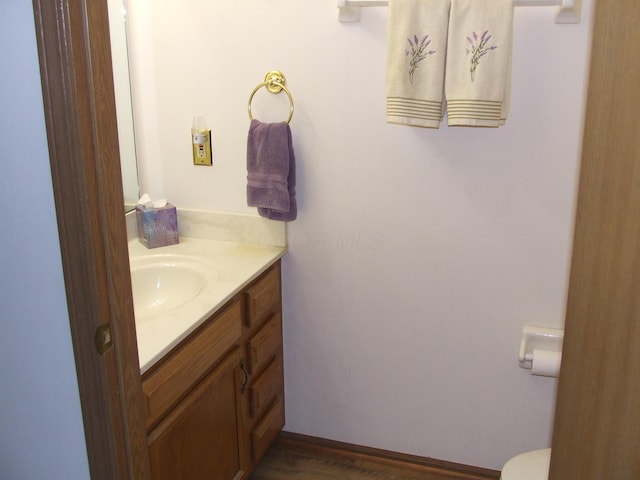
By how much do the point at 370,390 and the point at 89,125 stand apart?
5.16 feet

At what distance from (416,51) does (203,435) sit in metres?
1.23

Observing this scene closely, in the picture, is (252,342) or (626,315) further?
(252,342)

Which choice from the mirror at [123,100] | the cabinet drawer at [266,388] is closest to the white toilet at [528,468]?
the cabinet drawer at [266,388]

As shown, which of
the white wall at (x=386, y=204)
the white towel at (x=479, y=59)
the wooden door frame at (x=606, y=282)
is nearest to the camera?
the wooden door frame at (x=606, y=282)

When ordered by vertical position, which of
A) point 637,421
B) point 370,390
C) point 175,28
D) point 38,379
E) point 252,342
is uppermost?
point 175,28

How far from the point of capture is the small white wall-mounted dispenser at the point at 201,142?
6.93ft

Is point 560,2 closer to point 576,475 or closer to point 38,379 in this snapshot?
point 576,475

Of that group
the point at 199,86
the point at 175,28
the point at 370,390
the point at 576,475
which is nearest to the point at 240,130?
the point at 199,86

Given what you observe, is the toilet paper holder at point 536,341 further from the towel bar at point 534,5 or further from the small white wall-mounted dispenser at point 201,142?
the small white wall-mounted dispenser at point 201,142

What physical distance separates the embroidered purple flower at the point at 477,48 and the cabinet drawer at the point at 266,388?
119 centimetres

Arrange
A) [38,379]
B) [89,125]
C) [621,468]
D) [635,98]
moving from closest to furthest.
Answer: [635,98] → [621,468] → [89,125] → [38,379]

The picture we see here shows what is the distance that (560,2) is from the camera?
1634mm

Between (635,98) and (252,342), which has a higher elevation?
(635,98)

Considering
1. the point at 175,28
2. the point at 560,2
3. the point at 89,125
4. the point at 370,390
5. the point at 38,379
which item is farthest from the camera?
the point at 370,390
